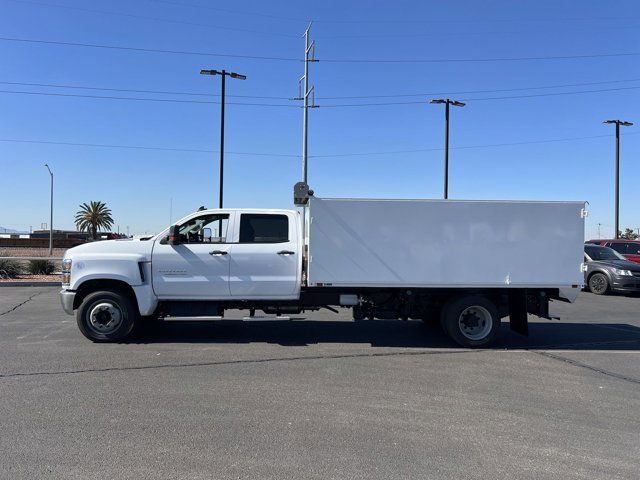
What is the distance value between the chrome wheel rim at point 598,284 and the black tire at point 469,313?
10561 millimetres

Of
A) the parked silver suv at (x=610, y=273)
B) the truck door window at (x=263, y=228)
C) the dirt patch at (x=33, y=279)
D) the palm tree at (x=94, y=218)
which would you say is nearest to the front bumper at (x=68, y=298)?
the truck door window at (x=263, y=228)

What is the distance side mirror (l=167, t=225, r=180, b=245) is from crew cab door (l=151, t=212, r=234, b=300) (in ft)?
0.19

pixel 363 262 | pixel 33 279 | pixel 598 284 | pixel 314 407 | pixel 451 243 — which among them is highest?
pixel 451 243

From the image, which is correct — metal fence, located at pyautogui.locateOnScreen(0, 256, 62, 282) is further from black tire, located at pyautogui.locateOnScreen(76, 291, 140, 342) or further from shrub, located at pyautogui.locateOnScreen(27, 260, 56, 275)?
black tire, located at pyautogui.locateOnScreen(76, 291, 140, 342)

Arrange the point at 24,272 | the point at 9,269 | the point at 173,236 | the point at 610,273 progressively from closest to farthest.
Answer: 1. the point at 173,236
2. the point at 610,273
3. the point at 9,269
4. the point at 24,272

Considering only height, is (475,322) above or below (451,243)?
below

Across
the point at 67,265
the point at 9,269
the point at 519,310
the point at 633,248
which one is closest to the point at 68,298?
the point at 67,265

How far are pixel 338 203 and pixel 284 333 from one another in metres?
2.78

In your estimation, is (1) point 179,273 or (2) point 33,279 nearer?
(1) point 179,273

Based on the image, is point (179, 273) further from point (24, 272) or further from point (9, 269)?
point (24, 272)

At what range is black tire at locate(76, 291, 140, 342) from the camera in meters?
8.31

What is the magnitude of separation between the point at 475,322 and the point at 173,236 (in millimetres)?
5191

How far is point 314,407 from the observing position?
5410mm

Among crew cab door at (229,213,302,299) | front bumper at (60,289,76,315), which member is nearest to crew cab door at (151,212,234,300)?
crew cab door at (229,213,302,299)
